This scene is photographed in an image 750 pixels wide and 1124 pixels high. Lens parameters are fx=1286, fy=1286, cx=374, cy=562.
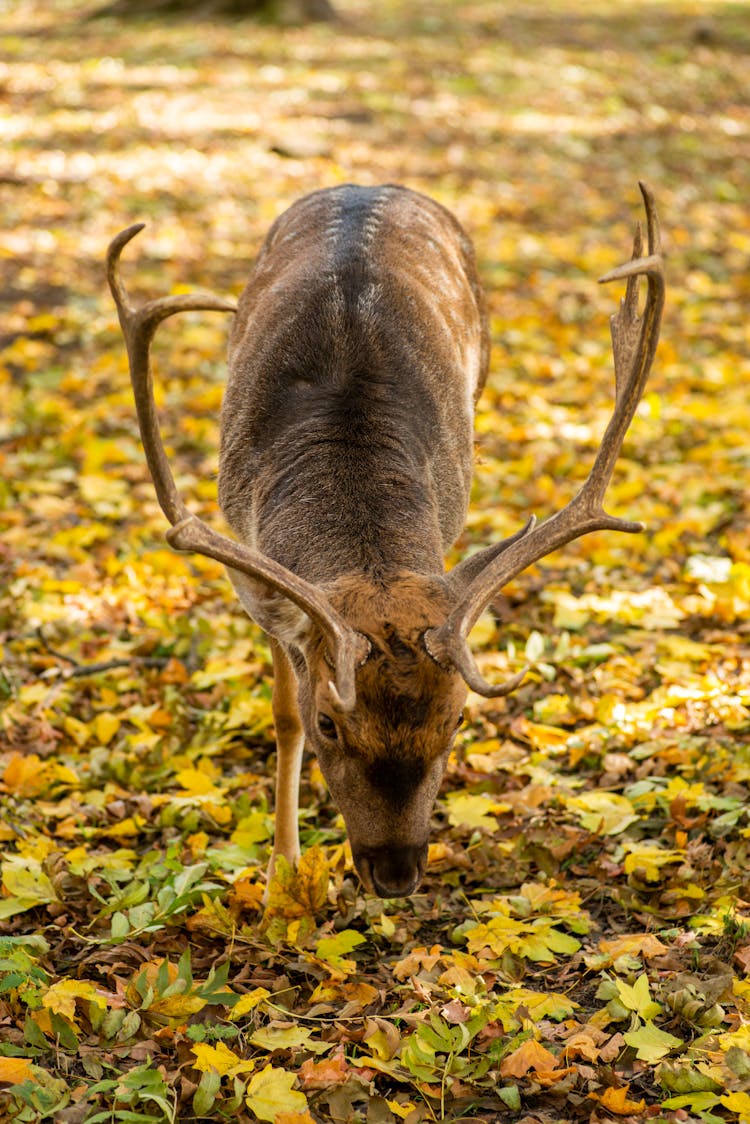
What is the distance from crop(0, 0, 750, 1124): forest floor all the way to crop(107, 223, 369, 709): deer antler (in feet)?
3.69

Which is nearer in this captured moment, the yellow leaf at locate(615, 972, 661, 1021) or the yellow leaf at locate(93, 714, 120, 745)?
the yellow leaf at locate(615, 972, 661, 1021)

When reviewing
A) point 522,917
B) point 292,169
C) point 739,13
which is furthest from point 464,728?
point 739,13

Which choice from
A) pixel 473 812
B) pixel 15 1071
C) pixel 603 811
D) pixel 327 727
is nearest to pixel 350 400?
pixel 327 727

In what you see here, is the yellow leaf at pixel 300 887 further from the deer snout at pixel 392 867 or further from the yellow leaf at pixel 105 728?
the yellow leaf at pixel 105 728

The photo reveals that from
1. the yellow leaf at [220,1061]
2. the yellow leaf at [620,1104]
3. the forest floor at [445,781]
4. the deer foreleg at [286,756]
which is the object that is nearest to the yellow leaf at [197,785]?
the forest floor at [445,781]

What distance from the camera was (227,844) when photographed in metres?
4.79

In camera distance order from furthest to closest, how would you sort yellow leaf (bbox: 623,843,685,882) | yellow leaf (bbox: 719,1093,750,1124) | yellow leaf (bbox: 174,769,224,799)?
yellow leaf (bbox: 174,769,224,799) → yellow leaf (bbox: 623,843,685,882) → yellow leaf (bbox: 719,1093,750,1124)

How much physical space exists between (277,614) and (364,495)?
1.50 feet

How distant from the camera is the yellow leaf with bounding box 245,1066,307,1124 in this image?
3.35 meters

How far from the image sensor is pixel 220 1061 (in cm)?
347

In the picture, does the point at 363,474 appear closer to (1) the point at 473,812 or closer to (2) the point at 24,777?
(1) the point at 473,812

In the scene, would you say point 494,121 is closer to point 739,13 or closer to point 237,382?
point 739,13

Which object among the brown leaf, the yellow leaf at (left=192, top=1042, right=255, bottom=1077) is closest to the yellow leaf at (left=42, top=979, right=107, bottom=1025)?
the yellow leaf at (left=192, top=1042, right=255, bottom=1077)

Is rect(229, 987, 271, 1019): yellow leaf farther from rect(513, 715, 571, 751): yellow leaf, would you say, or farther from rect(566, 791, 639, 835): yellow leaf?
rect(513, 715, 571, 751): yellow leaf
